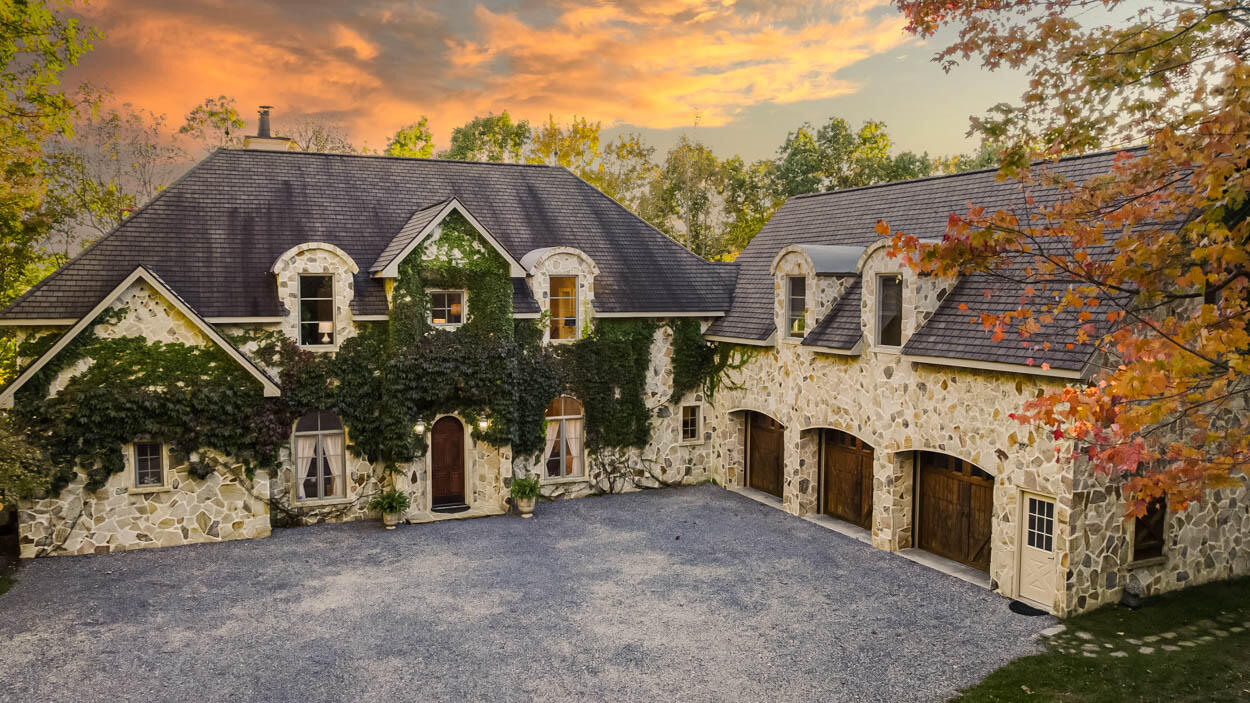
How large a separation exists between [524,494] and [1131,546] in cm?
1240

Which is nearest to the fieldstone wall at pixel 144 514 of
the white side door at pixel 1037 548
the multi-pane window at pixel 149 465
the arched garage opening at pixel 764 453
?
the multi-pane window at pixel 149 465

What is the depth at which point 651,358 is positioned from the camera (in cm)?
2145

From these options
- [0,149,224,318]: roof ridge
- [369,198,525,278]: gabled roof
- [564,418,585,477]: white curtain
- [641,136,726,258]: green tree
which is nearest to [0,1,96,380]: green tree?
[0,149,224,318]: roof ridge

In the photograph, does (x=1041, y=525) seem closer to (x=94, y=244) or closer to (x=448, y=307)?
(x=448, y=307)

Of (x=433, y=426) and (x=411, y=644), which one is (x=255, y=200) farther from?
(x=411, y=644)

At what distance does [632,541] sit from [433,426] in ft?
18.6

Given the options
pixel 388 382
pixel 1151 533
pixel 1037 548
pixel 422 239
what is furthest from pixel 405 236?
pixel 1151 533

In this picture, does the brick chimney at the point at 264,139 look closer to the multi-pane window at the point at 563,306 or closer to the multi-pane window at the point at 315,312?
the multi-pane window at the point at 315,312

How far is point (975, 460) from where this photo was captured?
46.4 ft

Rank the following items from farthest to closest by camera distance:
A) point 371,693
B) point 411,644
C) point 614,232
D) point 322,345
→ point 614,232 < point 322,345 < point 411,644 < point 371,693

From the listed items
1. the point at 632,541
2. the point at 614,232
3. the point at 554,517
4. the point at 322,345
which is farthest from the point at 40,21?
the point at 632,541

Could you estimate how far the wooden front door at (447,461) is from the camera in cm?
1898

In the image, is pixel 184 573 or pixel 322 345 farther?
pixel 322 345

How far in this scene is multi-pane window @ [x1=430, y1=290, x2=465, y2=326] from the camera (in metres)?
18.9
